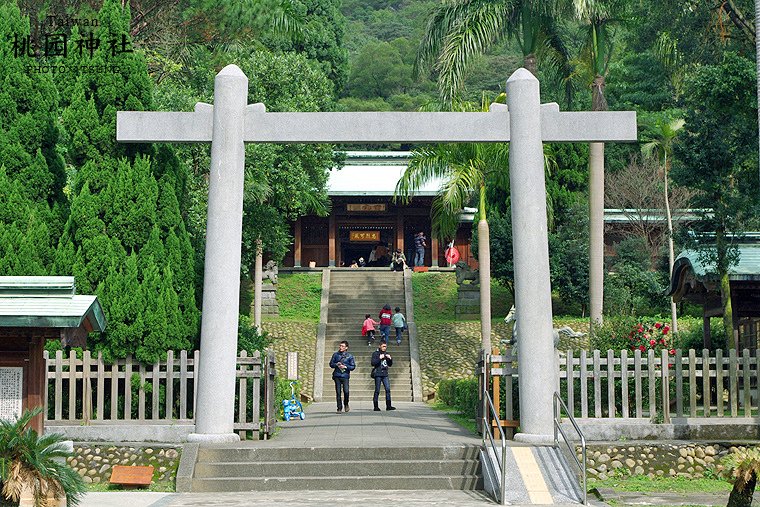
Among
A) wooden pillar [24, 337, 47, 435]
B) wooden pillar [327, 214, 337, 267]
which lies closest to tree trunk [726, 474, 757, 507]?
wooden pillar [24, 337, 47, 435]

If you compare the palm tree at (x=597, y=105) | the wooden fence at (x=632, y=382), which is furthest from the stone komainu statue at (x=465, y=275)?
the wooden fence at (x=632, y=382)

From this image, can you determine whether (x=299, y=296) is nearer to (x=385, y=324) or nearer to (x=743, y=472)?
(x=385, y=324)

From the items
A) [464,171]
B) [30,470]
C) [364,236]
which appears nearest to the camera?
[30,470]

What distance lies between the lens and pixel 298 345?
38.8 meters

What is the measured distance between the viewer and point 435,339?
3941 cm

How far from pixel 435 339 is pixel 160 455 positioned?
2292 cm

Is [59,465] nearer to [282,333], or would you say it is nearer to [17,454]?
[17,454]

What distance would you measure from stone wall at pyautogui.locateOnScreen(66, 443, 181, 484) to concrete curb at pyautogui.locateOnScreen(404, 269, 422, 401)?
17.3m

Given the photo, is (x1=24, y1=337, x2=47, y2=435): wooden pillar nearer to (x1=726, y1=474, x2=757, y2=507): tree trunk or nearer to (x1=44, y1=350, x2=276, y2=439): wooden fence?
(x1=44, y1=350, x2=276, y2=439): wooden fence

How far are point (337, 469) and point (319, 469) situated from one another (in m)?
0.28

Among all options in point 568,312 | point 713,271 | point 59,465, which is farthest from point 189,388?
point 568,312

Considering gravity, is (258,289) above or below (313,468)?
above

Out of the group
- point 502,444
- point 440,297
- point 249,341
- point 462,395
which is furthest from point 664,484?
point 440,297

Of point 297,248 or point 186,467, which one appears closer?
point 186,467
